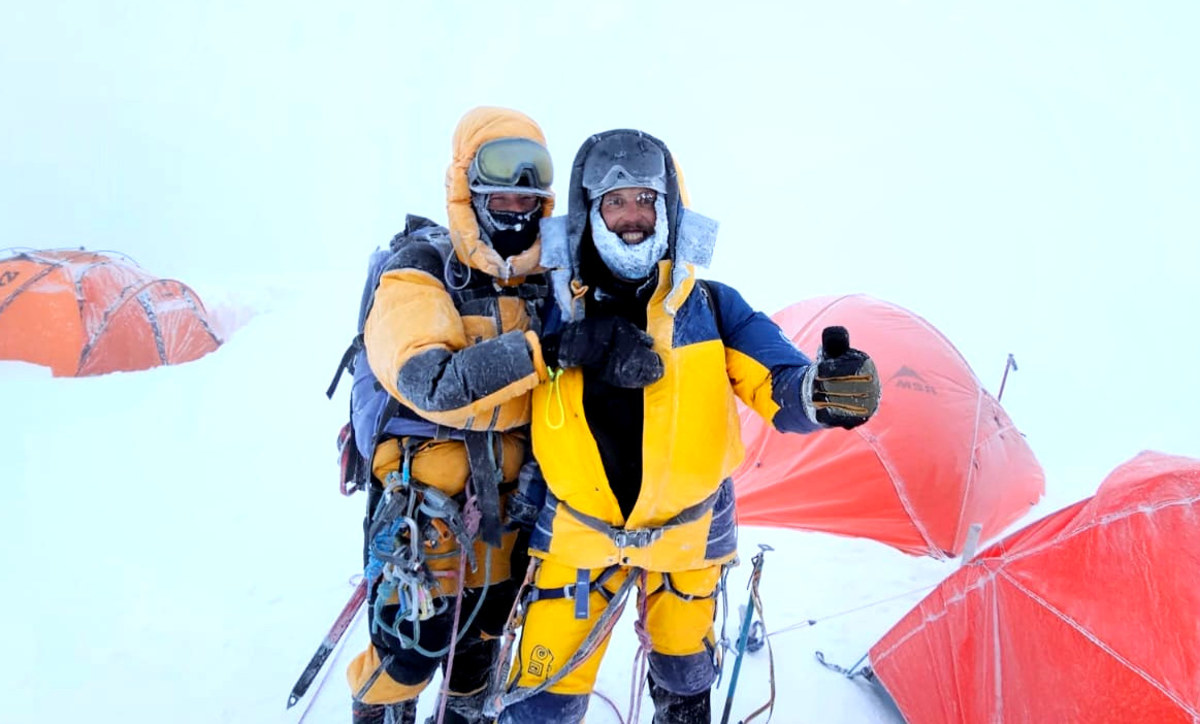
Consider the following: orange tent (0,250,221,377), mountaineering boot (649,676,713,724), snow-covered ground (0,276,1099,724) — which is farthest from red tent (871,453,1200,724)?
orange tent (0,250,221,377)

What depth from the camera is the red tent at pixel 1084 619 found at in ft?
6.96

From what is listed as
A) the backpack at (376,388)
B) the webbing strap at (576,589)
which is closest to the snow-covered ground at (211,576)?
A: the webbing strap at (576,589)

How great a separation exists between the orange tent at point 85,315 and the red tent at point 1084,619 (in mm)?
10321

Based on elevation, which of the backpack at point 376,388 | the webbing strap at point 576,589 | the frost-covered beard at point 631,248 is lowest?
the webbing strap at point 576,589

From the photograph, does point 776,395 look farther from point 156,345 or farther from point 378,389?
point 156,345

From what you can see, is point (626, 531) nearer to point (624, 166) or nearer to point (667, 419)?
point (667, 419)

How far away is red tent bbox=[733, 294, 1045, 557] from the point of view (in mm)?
4395

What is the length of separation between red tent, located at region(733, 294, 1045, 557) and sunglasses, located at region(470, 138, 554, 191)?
3.32m

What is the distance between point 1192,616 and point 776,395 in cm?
156

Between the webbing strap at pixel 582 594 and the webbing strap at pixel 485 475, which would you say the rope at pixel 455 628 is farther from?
the webbing strap at pixel 582 594

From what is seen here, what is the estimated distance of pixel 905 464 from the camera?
4.42 meters

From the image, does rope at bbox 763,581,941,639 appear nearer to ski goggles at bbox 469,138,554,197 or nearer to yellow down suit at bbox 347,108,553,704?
yellow down suit at bbox 347,108,553,704

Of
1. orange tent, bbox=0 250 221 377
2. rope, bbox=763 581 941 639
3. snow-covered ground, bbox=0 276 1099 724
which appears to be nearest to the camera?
snow-covered ground, bbox=0 276 1099 724

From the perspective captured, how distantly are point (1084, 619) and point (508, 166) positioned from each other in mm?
2670
